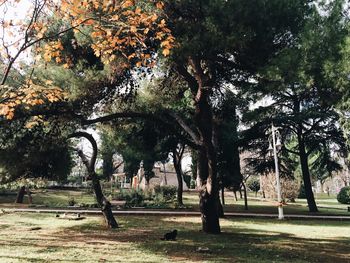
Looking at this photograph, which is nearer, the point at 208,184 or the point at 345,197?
the point at 208,184

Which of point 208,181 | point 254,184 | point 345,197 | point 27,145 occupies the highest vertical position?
point 27,145

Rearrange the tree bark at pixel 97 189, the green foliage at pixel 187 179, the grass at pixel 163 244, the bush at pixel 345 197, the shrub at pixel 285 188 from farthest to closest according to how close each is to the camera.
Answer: the green foliage at pixel 187 179, the bush at pixel 345 197, the shrub at pixel 285 188, the tree bark at pixel 97 189, the grass at pixel 163 244

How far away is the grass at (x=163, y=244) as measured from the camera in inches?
358

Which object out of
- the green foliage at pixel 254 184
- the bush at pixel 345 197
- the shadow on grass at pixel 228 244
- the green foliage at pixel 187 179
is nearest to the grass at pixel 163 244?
the shadow on grass at pixel 228 244

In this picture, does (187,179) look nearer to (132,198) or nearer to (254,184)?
(254,184)

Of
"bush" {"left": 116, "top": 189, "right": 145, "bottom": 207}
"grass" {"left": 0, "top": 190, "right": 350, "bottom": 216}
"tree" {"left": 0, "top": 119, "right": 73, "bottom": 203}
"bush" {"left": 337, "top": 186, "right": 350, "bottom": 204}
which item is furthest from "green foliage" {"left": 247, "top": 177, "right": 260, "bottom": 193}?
"tree" {"left": 0, "top": 119, "right": 73, "bottom": 203}

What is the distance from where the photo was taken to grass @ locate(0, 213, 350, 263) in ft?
29.9

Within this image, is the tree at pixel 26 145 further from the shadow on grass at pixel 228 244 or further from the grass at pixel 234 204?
the grass at pixel 234 204

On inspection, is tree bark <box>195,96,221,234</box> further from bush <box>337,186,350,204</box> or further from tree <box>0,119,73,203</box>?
bush <box>337,186,350,204</box>

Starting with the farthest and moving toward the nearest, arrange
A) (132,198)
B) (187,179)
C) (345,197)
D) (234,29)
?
(187,179)
(345,197)
(132,198)
(234,29)

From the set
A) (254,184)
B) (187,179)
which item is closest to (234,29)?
(254,184)

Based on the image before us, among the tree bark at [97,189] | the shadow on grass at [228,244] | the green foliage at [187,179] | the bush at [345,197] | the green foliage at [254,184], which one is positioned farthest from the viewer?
the green foliage at [187,179]

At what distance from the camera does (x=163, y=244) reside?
11.3 metres

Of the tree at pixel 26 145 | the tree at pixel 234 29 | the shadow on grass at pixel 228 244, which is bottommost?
the shadow on grass at pixel 228 244
